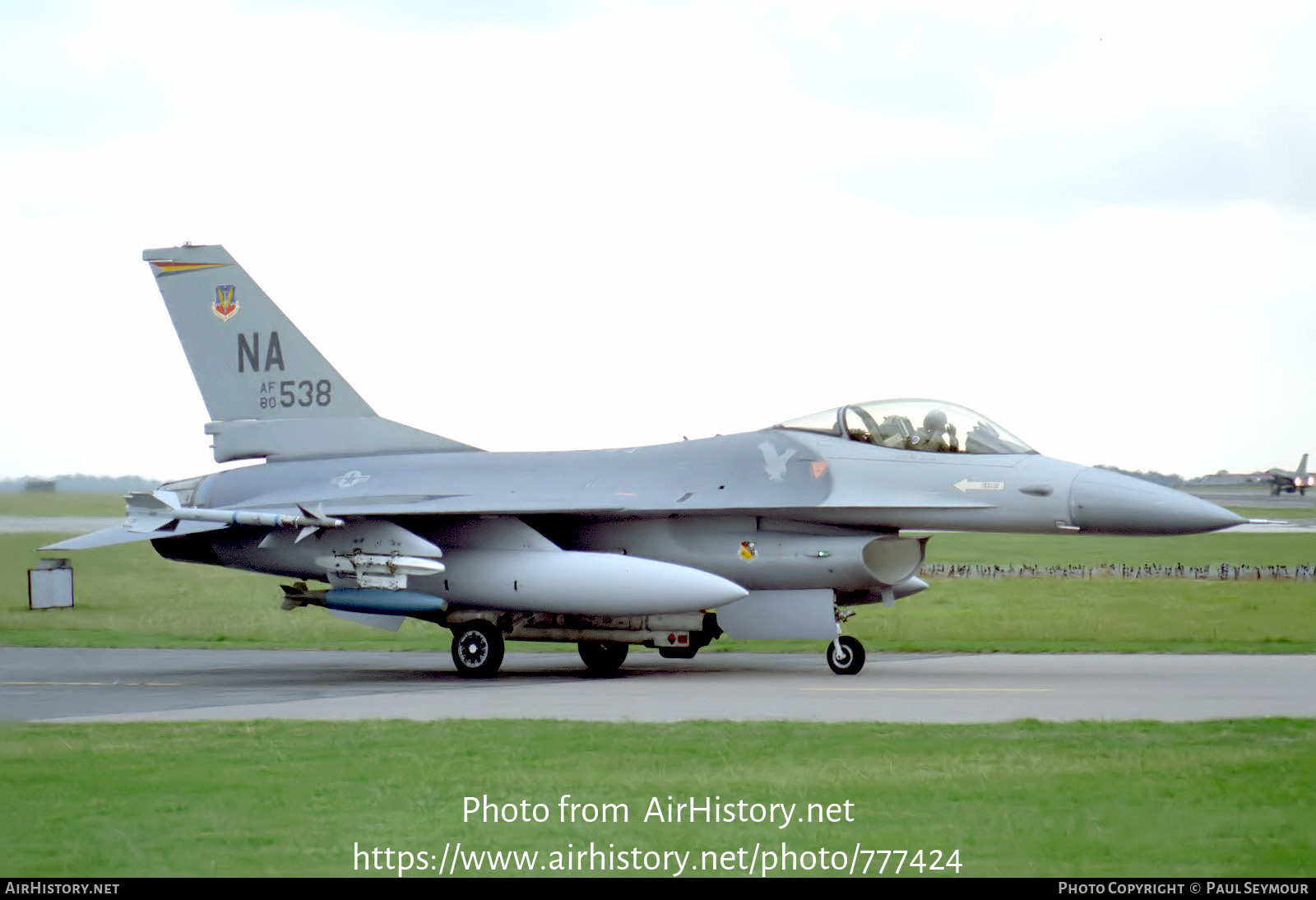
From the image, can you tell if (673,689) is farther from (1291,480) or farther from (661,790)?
(1291,480)

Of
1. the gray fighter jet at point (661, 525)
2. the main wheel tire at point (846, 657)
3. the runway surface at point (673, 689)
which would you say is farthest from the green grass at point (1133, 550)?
the main wheel tire at point (846, 657)

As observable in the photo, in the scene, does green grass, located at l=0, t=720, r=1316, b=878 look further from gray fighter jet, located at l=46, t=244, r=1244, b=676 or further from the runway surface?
gray fighter jet, located at l=46, t=244, r=1244, b=676

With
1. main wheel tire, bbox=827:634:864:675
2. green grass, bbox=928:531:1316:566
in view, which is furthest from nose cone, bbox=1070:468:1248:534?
green grass, bbox=928:531:1316:566

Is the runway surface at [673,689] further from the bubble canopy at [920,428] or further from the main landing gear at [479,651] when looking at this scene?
the bubble canopy at [920,428]

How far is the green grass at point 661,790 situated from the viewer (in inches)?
229

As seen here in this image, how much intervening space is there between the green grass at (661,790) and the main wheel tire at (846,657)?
15.6 ft

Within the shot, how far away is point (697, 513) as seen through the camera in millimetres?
15172

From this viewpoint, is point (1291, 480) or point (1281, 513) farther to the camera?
point (1291, 480)

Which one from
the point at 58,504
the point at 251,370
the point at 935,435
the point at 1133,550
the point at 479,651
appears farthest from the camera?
the point at 1133,550

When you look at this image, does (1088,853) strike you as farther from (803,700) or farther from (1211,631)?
(1211,631)

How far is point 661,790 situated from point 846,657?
25.0 ft

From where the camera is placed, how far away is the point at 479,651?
49.7 ft

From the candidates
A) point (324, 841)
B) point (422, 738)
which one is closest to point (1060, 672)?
point (422, 738)

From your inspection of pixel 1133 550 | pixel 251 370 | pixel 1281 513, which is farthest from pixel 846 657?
pixel 1281 513
